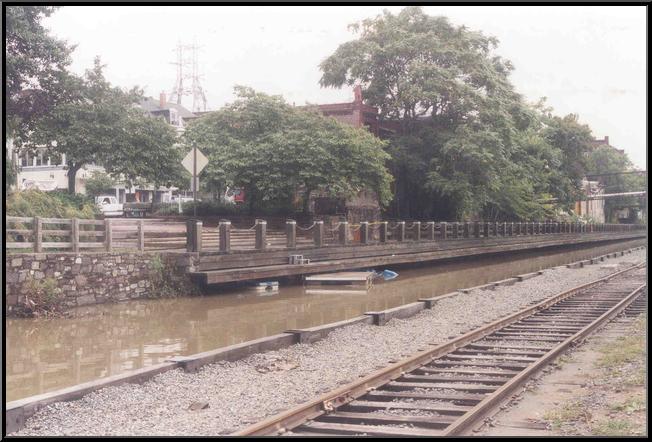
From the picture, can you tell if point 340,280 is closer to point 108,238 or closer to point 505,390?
point 108,238

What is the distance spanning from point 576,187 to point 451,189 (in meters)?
32.6

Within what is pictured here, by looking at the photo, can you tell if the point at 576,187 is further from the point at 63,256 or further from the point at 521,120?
the point at 63,256

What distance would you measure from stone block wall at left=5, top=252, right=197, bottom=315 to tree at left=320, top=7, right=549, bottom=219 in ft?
68.5

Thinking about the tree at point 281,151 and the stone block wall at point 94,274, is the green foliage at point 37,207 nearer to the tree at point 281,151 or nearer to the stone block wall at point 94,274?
the stone block wall at point 94,274

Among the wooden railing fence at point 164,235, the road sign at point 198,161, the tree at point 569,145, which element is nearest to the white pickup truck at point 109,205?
the wooden railing fence at point 164,235

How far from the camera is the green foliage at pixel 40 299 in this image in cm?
1614

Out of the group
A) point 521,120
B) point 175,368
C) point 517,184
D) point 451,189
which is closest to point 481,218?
point 517,184

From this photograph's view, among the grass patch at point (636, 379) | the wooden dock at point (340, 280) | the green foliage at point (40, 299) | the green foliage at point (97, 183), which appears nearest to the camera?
the grass patch at point (636, 379)

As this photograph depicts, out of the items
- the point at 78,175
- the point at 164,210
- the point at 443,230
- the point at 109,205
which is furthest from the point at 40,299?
the point at 78,175

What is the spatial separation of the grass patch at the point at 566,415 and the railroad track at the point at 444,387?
572 mm

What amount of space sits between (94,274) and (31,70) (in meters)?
12.1

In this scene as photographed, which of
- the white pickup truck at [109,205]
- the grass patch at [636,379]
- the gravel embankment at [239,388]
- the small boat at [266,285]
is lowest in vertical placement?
the small boat at [266,285]

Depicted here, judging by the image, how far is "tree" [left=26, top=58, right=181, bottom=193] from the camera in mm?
27938

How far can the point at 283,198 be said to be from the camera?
103 feet
